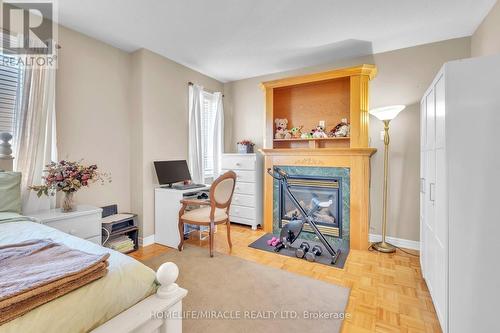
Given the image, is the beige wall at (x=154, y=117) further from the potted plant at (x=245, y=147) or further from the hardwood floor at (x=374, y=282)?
the potted plant at (x=245, y=147)

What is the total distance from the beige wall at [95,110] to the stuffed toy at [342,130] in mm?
2850

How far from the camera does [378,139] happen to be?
3.13 meters

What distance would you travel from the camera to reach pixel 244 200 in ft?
12.7

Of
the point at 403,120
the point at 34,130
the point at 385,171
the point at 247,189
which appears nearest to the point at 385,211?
the point at 385,171

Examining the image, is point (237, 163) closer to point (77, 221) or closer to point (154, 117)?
point (154, 117)

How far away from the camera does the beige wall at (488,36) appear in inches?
80.5

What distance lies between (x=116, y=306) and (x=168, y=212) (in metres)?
2.21

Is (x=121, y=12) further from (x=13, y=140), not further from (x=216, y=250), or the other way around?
(x=216, y=250)

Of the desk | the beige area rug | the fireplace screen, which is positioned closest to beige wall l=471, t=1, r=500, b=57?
the fireplace screen

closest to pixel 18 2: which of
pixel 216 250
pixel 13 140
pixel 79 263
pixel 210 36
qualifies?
pixel 13 140

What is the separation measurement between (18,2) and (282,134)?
3.23 metres

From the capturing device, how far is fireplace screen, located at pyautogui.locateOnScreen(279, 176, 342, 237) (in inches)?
125

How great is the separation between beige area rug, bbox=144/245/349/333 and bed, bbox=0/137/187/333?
0.74 m

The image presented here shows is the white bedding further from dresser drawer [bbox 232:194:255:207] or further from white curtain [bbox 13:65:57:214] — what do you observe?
dresser drawer [bbox 232:194:255:207]
